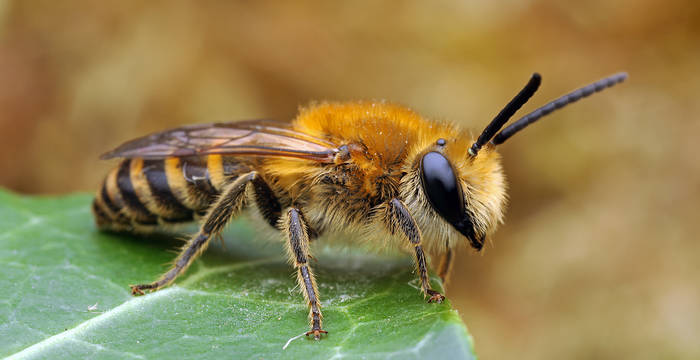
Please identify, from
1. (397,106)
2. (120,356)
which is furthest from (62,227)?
(397,106)

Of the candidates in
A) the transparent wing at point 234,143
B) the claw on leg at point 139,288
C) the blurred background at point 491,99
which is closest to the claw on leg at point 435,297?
the transparent wing at point 234,143

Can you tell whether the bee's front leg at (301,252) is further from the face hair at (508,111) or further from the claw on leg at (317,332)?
the face hair at (508,111)

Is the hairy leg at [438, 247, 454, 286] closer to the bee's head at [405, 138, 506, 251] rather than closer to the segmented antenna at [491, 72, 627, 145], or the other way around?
the bee's head at [405, 138, 506, 251]

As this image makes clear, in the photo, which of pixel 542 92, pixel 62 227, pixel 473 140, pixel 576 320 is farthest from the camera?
pixel 542 92

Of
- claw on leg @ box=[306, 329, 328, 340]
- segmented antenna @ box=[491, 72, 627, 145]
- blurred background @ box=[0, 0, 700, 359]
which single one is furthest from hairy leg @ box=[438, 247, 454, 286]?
blurred background @ box=[0, 0, 700, 359]

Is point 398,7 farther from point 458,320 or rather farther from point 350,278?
point 458,320
